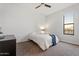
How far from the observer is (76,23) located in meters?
1.18

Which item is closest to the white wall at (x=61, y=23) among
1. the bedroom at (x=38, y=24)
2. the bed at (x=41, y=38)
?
the bedroom at (x=38, y=24)

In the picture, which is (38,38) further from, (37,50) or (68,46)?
(68,46)

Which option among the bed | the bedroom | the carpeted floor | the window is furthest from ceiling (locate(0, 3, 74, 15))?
the carpeted floor

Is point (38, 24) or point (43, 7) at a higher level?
point (43, 7)

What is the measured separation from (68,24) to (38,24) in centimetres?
45

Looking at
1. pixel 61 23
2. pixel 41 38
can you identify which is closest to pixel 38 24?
pixel 41 38

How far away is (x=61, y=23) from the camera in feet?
4.22

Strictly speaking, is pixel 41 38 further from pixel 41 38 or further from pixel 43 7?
pixel 43 7

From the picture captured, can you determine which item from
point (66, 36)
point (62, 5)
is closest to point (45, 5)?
point (62, 5)

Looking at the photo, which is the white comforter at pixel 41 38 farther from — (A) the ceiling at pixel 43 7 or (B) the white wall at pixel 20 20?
(A) the ceiling at pixel 43 7

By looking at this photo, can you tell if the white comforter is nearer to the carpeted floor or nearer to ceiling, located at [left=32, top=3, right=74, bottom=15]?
the carpeted floor

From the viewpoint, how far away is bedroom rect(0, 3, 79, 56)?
1160 mm

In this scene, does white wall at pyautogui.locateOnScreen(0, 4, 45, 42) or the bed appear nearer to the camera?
white wall at pyautogui.locateOnScreen(0, 4, 45, 42)

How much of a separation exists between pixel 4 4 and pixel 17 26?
0.34 m
